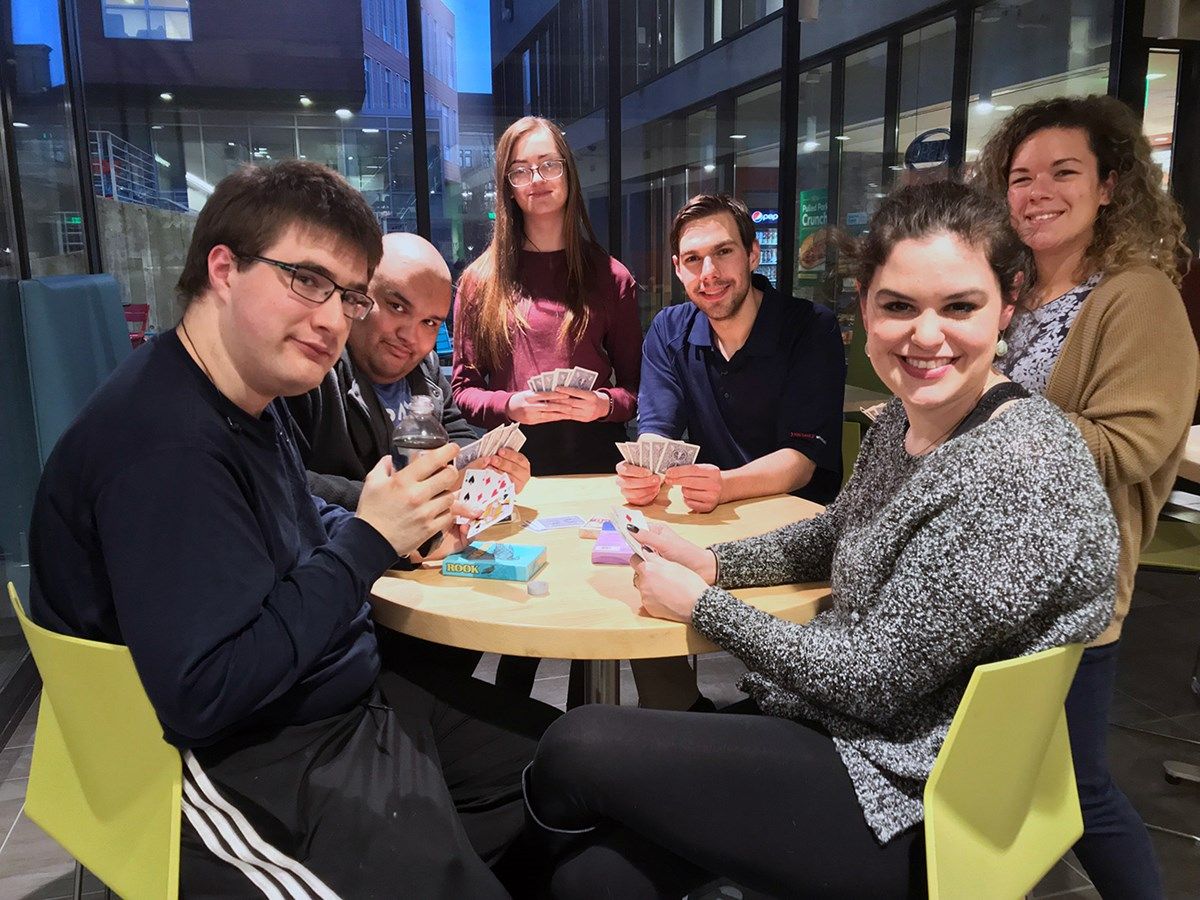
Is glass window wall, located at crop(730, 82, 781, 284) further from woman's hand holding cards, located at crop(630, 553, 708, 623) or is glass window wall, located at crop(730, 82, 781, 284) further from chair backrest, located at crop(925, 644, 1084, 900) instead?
chair backrest, located at crop(925, 644, 1084, 900)

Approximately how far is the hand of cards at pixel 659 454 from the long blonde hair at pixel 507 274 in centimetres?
64

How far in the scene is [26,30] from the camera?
12.6 feet

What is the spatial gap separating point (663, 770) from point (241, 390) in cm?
83

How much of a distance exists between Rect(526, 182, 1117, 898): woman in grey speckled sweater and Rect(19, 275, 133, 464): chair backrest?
2.88 meters

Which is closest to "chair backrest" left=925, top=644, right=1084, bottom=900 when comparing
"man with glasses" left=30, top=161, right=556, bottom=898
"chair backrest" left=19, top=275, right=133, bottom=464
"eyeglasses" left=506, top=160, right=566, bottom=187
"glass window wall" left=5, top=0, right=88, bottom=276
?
"man with glasses" left=30, top=161, right=556, bottom=898

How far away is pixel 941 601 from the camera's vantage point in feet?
3.94

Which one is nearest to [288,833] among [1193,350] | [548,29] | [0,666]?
[1193,350]

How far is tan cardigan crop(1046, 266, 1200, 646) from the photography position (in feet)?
5.65

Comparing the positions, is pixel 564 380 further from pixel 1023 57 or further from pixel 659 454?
pixel 1023 57

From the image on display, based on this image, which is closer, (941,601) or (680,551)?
(941,601)

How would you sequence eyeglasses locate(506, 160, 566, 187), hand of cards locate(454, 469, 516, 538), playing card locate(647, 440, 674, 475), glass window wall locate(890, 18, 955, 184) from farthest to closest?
glass window wall locate(890, 18, 955, 184) < eyeglasses locate(506, 160, 566, 187) < playing card locate(647, 440, 674, 475) < hand of cards locate(454, 469, 516, 538)

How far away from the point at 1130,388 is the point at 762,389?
934 mm

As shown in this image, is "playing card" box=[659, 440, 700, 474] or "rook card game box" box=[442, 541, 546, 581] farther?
"playing card" box=[659, 440, 700, 474]

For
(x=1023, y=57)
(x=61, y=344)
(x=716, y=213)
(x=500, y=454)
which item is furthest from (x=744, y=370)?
(x=1023, y=57)
